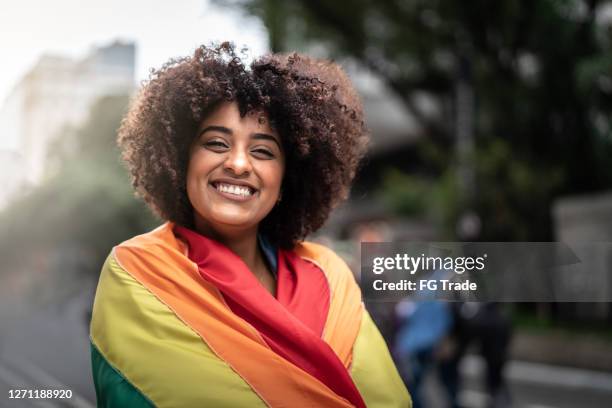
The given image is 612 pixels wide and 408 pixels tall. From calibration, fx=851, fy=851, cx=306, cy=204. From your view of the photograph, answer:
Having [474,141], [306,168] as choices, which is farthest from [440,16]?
[306,168]

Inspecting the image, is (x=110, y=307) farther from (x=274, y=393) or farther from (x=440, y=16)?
(x=440, y=16)

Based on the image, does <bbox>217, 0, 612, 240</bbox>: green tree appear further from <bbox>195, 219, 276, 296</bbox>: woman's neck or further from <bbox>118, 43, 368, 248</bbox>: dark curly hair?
<bbox>195, 219, 276, 296</bbox>: woman's neck

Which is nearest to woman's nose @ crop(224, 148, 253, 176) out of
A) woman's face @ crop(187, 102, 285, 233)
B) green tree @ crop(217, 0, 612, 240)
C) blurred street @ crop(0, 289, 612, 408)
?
woman's face @ crop(187, 102, 285, 233)

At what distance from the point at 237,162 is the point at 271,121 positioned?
0.14 meters

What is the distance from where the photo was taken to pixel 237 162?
1.96 m

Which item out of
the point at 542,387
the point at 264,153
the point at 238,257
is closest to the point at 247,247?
the point at 238,257

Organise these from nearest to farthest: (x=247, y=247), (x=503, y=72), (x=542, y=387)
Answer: (x=247, y=247), (x=542, y=387), (x=503, y=72)

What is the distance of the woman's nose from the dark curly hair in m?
0.09

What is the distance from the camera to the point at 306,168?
2205 millimetres

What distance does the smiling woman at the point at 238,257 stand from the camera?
179 centimetres

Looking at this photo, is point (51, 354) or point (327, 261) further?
point (51, 354)

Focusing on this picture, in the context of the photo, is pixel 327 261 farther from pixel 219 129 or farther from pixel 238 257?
pixel 219 129

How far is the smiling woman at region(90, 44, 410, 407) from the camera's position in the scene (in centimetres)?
179

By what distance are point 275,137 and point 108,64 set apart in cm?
129
